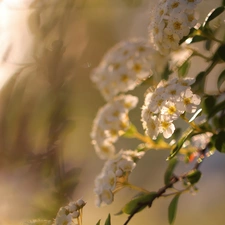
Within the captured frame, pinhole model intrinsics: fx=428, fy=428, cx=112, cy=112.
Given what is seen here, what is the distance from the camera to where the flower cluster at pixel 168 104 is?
0.68m

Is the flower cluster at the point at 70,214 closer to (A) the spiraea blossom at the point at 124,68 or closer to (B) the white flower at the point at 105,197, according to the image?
(B) the white flower at the point at 105,197

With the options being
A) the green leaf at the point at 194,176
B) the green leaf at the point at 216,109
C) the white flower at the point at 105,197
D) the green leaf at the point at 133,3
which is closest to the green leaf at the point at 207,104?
the green leaf at the point at 216,109

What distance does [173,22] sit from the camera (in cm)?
69

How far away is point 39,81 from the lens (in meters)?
1.19

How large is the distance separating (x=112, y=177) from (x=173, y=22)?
0.28 m

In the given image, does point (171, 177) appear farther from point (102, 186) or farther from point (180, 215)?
point (180, 215)

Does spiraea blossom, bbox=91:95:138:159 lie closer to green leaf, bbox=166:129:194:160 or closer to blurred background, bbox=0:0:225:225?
green leaf, bbox=166:129:194:160

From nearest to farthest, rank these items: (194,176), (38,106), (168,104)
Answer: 1. (168,104)
2. (194,176)
3. (38,106)

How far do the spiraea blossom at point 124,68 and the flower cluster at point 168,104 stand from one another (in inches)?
2.0

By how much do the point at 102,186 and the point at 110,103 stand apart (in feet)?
0.47

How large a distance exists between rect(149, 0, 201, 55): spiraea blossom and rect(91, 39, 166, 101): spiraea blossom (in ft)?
0.13

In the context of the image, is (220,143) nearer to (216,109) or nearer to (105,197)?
(216,109)

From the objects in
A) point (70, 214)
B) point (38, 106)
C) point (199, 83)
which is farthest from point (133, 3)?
point (70, 214)

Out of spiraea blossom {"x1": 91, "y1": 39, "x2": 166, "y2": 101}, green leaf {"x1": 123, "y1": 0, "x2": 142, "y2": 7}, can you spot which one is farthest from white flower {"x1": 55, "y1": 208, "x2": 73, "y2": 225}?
green leaf {"x1": 123, "y1": 0, "x2": 142, "y2": 7}
